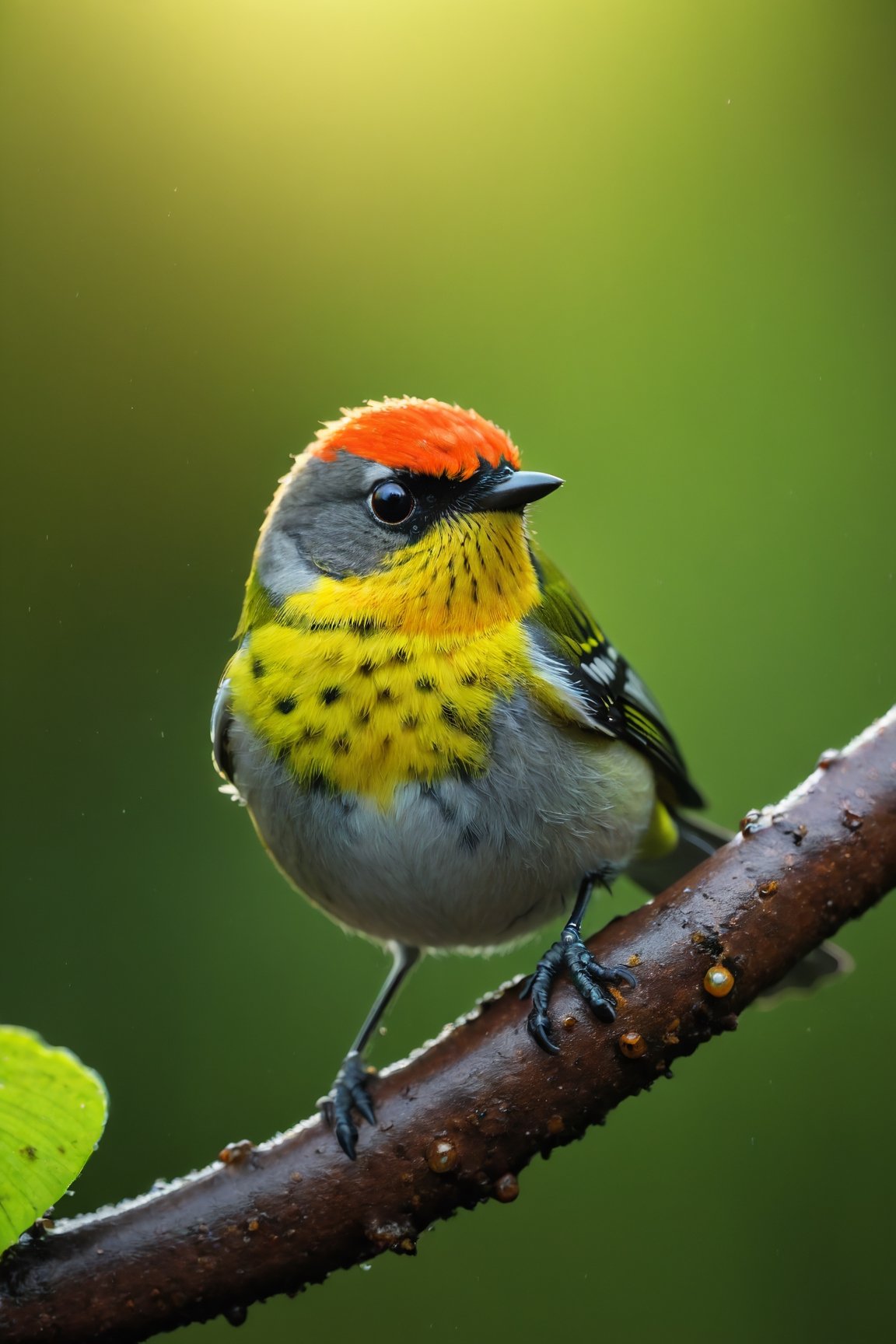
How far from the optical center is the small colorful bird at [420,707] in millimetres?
2119

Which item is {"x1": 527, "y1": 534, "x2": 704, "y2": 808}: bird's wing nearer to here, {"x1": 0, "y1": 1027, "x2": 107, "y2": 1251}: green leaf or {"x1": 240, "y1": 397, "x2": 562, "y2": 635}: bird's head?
{"x1": 240, "y1": 397, "x2": 562, "y2": 635}: bird's head

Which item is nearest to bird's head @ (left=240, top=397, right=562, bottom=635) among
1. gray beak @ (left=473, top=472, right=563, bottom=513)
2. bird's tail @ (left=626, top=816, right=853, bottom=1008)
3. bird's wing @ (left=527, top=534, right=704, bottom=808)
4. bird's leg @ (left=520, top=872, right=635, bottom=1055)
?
gray beak @ (left=473, top=472, right=563, bottom=513)

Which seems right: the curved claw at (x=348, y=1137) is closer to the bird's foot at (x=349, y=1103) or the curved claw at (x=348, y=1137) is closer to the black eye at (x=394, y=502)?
the bird's foot at (x=349, y=1103)

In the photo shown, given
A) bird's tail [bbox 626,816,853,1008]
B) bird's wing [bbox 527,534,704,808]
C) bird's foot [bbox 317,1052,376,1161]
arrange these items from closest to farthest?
bird's foot [bbox 317,1052,376,1161] < bird's wing [bbox 527,534,704,808] < bird's tail [bbox 626,816,853,1008]

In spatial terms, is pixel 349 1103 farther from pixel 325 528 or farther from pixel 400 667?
pixel 325 528

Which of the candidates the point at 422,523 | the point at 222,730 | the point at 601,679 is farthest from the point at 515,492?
the point at 222,730

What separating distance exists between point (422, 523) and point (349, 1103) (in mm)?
1010

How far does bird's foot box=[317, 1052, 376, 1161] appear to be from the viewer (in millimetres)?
1903

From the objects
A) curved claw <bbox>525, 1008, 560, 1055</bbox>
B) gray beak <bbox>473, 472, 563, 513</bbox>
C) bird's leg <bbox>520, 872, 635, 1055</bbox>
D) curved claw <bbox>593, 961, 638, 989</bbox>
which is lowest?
curved claw <bbox>525, 1008, 560, 1055</bbox>

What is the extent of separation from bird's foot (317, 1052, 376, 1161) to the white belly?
302mm

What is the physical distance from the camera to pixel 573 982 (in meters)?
1.88

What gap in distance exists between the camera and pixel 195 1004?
3959mm

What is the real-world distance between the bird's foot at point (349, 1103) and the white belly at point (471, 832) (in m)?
0.30

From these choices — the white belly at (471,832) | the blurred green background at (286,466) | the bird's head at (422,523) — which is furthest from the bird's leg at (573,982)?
the blurred green background at (286,466)
